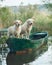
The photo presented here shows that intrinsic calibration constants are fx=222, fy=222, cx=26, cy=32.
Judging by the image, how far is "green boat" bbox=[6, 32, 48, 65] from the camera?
5.98 feet

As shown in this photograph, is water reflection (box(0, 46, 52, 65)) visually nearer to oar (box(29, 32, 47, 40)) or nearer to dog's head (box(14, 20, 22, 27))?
oar (box(29, 32, 47, 40))

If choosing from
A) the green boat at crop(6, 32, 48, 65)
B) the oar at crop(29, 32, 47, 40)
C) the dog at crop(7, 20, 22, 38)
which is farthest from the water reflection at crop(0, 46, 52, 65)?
the dog at crop(7, 20, 22, 38)

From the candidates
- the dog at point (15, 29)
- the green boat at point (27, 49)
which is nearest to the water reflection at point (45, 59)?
the green boat at point (27, 49)

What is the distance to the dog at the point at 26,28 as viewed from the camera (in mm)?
1811

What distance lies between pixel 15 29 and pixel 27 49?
194 mm

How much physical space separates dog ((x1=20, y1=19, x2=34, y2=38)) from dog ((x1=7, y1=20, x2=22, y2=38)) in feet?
0.10

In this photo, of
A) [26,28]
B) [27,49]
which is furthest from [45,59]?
[26,28]

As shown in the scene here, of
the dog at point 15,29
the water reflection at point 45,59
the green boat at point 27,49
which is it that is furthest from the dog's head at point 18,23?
the water reflection at point 45,59

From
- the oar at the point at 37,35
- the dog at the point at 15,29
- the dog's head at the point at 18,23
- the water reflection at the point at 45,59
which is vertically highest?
the dog's head at the point at 18,23

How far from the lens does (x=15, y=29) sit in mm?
1802

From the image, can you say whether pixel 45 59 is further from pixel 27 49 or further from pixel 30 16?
pixel 30 16

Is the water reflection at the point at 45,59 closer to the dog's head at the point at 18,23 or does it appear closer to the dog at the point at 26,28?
the dog at the point at 26,28

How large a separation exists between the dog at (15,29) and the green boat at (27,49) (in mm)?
49

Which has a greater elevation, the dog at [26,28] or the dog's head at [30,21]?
the dog's head at [30,21]
